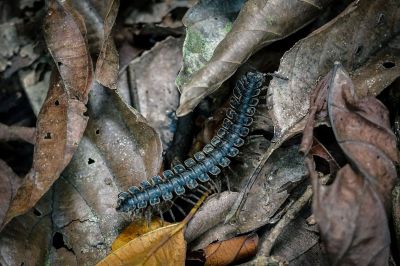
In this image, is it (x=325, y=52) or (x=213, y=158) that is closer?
(x=325, y=52)

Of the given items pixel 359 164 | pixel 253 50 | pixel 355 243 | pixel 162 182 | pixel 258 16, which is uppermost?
pixel 258 16

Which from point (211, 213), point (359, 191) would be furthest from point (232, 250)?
point (359, 191)

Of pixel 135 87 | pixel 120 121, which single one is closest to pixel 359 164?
pixel 120 121

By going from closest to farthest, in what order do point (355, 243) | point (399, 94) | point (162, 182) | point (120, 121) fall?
point (355, 243) < point (399, 94) < point (162, 182) < point (120, 121)

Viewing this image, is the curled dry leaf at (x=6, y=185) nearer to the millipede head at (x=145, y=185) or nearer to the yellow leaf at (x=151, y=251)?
the yellow leaf at (x=151, y=251)

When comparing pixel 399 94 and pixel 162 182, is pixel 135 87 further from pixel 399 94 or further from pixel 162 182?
pixel 399 94

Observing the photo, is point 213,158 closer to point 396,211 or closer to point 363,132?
point 363,132

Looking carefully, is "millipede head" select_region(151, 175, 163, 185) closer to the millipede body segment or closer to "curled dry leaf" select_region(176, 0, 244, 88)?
the millipede body segment
